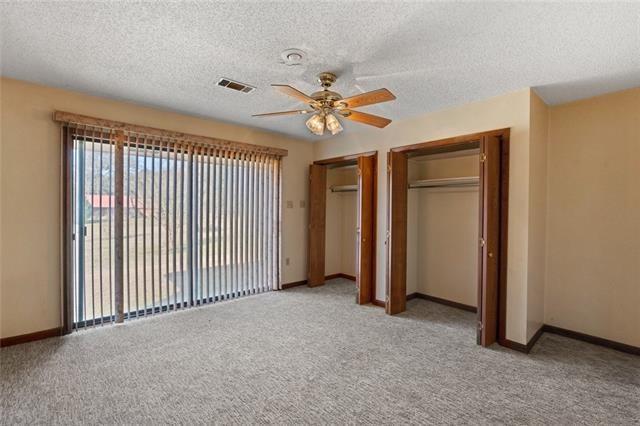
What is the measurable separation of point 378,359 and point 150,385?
1.89 meters

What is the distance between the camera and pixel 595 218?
323cm

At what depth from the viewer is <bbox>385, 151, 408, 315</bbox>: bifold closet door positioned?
404 centimetres

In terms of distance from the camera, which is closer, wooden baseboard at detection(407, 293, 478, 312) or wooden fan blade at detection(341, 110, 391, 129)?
wooden fan blade at detection(341, 110, 391, 129)

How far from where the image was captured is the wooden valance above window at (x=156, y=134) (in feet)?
10.6

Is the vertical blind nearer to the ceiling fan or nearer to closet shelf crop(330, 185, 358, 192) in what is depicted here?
closet shelf crop(330, 185, 358, 192)

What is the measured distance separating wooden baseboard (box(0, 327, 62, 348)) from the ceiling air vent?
3070mm

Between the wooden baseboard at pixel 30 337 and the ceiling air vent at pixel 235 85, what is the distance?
3070 millimetres

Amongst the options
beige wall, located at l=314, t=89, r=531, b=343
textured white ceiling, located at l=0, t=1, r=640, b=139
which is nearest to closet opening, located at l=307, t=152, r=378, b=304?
beige wall, located at l=314, t=89, r=531, b=343

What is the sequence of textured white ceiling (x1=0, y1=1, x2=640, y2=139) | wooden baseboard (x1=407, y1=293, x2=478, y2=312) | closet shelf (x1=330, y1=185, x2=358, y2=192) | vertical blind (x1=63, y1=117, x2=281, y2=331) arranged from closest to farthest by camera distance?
textured white ceiling (x1=0, y1=1, x2=640, y2=139) < vertical blind (x1=63, y1=117, x2=281, y2=331) < wooden baseboard (x1=407, y1=293, x2=478, y2=312) < closet shelf (x1=330, y1=185, x2=358, y2=192)

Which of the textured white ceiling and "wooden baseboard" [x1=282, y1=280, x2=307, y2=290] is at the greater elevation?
the textured white ceiling

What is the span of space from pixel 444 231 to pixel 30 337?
199 inches

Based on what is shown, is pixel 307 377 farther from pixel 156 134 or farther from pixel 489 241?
pixel 156 134

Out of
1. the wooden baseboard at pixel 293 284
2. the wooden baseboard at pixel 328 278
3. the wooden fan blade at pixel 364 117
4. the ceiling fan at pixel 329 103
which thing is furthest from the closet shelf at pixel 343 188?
the ceiling fan at pixel 329 103

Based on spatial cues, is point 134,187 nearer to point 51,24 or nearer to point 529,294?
point 51,24
